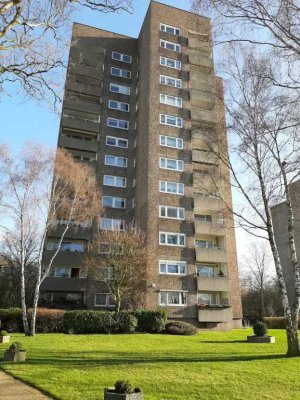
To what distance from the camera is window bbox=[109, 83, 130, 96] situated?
46188 mm

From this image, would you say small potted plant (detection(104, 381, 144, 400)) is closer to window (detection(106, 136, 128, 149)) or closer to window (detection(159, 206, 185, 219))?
window (detection(159, 206, 185, 219))

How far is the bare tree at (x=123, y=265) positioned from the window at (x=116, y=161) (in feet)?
40.4

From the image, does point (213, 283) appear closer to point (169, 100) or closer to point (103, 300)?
point (103, 300)

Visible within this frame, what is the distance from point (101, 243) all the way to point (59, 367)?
21.8 meters

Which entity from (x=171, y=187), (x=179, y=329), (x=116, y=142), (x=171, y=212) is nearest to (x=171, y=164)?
(x=171, y=187)

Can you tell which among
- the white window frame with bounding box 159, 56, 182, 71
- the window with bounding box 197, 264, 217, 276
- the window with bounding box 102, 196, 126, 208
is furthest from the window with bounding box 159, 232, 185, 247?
the white window frame with bounding box 159, 56, 182, 71

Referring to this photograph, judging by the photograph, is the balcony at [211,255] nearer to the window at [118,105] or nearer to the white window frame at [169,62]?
the window at [118,105]

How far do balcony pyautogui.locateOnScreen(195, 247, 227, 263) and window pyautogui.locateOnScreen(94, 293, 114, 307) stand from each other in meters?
9.35

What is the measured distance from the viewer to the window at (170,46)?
43.8m

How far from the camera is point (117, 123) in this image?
44312mm

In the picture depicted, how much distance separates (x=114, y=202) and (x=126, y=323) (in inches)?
694

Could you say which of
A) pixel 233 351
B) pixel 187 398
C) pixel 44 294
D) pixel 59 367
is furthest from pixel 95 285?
pixel 187 398

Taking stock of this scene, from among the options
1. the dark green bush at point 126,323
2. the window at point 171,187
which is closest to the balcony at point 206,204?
the window at point 171,187

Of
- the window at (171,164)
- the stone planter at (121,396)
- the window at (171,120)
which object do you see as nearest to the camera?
the stone planter at (121,396)
